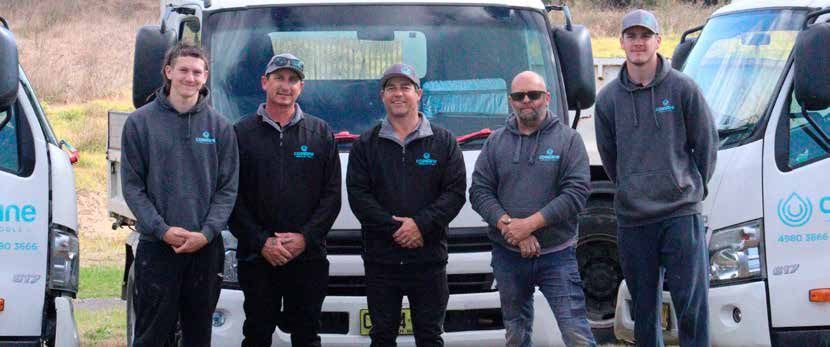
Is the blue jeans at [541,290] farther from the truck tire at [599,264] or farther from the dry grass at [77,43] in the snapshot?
the dry grass at [77,43]

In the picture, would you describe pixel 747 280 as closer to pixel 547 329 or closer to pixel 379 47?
pixel 547 329

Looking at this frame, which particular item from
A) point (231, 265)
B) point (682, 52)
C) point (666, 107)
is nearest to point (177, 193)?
point (231, 265)

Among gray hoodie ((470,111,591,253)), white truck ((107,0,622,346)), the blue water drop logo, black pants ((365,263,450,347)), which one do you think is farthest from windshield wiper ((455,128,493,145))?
the blue water drop logo

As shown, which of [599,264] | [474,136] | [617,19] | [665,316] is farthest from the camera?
[617,19]

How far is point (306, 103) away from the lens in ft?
24.6

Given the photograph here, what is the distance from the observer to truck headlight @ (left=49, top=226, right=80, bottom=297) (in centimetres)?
649

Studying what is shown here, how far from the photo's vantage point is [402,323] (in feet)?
23.6

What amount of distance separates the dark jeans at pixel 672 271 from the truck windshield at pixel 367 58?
3.97ft

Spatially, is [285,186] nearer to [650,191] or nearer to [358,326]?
[358,326]

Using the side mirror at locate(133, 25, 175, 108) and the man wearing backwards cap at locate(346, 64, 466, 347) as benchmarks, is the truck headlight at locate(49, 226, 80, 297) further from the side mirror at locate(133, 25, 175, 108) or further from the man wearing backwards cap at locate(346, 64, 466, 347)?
the man wearing backwards cap at locate(346, 64, 466, 347)

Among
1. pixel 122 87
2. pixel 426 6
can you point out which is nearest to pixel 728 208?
pixel 426 6

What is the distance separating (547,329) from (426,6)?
2.01 meters

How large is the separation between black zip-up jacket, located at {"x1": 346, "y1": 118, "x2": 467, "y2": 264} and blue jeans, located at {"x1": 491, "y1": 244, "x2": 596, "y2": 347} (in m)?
0.37

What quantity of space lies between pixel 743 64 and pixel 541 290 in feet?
6.67
